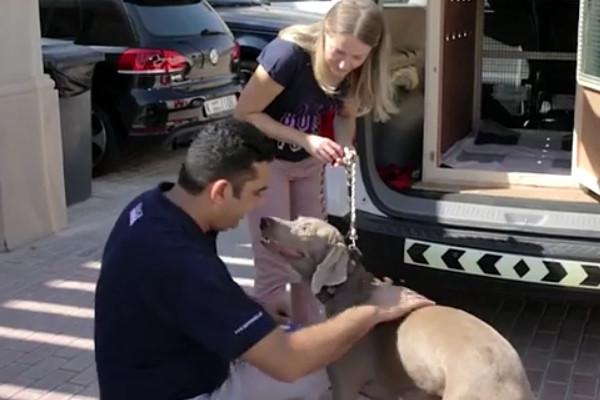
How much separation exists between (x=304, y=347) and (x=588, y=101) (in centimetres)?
308

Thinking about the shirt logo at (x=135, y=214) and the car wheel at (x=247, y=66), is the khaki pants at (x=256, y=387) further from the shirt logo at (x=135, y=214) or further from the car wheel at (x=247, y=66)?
the car wheel at (x=247, y=66)

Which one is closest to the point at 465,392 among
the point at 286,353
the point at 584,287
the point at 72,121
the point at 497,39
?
the point at 286,353

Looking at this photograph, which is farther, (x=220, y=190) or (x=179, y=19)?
(x=179, y=19)

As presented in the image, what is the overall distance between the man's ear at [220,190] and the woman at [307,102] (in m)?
1.06

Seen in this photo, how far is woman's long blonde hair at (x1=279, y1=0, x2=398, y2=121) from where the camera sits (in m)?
3.70

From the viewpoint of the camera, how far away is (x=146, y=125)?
849 centimetres

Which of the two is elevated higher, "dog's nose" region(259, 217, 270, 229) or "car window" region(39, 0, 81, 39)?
"car window" region(39, 0, 81, 39)

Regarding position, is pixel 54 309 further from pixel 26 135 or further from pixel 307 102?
pixel 307 102

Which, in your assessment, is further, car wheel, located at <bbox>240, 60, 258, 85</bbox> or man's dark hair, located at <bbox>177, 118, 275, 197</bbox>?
car wheel, located at <bbox>240, 60, 258, 85</bbox>

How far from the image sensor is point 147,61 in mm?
8344

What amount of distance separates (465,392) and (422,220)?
1.65 meters

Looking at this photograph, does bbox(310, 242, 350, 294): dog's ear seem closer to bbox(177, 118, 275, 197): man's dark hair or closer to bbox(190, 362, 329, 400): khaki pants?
bbox(190, 362, 329, 400): khaki pants

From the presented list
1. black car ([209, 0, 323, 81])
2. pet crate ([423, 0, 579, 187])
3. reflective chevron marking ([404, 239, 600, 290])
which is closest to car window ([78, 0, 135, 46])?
black car ([209, 0, 323, 81])

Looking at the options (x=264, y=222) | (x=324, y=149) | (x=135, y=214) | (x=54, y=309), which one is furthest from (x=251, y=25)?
(x=135, y=214)
